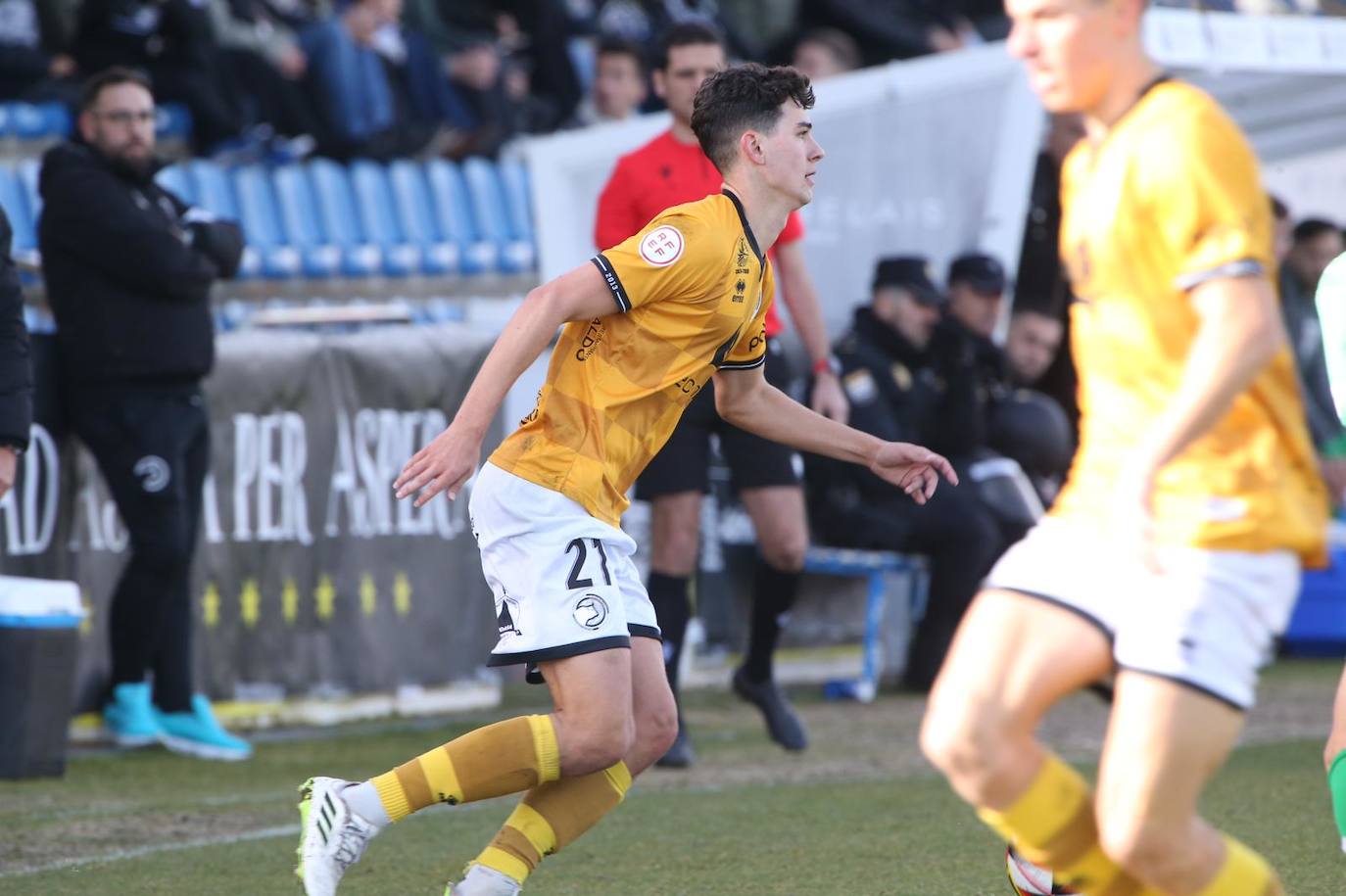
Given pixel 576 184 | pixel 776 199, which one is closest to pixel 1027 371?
pixel 576 184

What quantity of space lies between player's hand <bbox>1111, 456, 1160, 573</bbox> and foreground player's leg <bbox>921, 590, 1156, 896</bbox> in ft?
0.64

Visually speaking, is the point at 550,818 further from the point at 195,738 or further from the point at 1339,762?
the point at 195,738

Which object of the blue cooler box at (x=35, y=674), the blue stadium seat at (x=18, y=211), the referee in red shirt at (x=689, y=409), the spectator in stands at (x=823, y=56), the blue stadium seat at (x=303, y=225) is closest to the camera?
the blue cooler box at (x=35, y=674)

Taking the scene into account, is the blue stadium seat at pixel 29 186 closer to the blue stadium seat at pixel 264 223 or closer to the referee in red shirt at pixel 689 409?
the blue stadium seat at pixel 264 223

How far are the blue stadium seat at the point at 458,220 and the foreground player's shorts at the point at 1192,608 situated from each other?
9095mm

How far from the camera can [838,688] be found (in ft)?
30.0

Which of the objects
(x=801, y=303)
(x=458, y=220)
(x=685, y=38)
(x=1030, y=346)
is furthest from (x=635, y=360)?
(x=458, y=220)

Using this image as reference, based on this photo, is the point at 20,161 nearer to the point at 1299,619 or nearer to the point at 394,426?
the point at 394,426

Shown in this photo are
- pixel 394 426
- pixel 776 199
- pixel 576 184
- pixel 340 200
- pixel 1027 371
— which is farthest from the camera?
pixel 340 200

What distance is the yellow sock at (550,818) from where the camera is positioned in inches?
159

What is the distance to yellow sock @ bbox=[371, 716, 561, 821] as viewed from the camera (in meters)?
4.04

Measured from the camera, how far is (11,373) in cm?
589

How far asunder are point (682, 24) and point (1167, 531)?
423cm

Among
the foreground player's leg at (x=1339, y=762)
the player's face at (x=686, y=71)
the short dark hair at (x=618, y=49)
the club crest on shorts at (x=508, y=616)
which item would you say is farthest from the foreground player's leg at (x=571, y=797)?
the short dark hair at (x=618, y=49)
